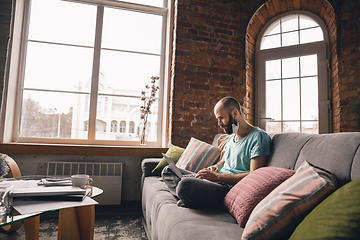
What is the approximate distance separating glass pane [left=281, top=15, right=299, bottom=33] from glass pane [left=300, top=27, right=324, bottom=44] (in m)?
0.13

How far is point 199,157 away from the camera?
7.01ft

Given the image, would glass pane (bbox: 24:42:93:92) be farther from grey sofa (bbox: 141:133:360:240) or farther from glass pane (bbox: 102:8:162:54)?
grey sofa (bbox: 141:133:360:240)

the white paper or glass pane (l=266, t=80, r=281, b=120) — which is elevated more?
glass pane (l=266, t=80, r=281, b=120)

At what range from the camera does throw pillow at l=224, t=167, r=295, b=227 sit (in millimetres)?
1034

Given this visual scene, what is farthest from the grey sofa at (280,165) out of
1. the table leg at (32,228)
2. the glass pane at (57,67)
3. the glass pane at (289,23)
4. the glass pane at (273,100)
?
the glass pane at (289,23)

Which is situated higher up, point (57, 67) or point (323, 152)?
point (57, 67)

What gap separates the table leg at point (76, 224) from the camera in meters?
1.44

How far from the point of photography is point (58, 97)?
311 centimetres

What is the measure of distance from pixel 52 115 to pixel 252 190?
2.85 metres

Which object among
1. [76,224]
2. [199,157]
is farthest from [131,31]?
[76,224]

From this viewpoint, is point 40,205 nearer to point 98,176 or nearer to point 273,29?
point 98,176

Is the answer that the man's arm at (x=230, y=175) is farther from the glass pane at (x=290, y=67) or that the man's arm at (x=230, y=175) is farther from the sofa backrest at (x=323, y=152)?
the glass pane at (x=290, y=67)

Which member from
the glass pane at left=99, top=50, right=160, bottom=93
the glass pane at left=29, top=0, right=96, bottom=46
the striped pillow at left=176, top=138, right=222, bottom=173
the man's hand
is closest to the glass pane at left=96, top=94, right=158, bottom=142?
the glass pane at left=99, top=50, right=160, bottom=93

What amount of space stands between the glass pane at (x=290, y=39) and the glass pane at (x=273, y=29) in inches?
5.4
